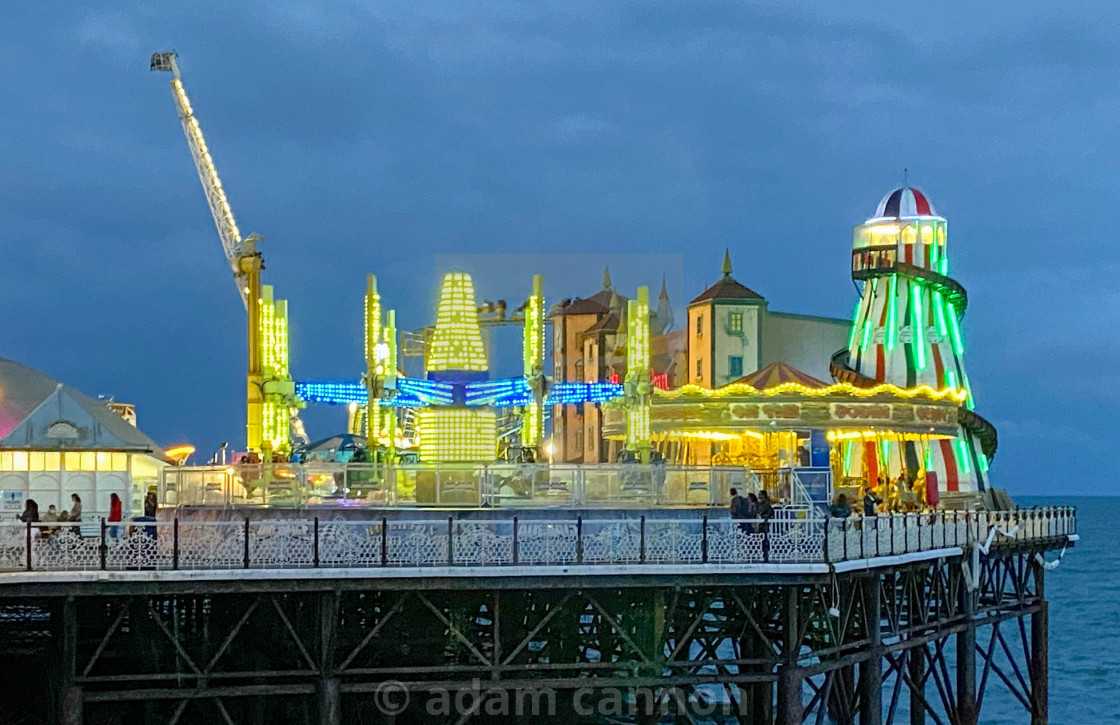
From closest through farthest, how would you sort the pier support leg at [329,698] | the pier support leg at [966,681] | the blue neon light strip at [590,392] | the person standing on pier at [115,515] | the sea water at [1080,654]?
1. the pier support leg at [329,698]
2. the person standing on pier at [115,515]
3. the pier support leg at [966,681]
4. the blue neon light strip at [590,392]
5. the sea water at [1080,654]

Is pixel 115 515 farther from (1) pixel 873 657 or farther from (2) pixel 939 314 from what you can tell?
(2) pixel 939 314

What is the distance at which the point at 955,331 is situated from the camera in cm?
6300

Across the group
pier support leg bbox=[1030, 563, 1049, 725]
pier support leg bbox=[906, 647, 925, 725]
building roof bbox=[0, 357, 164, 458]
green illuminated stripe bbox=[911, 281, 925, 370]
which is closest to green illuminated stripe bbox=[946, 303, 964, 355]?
green illuminated stripe bbox=[911, 281, 925, 370]

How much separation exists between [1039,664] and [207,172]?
168 feet

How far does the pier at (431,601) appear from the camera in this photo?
28.2 meters

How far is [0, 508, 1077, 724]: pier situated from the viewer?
92.4 ft

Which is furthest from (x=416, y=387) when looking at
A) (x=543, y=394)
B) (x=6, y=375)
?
A: (x=6, y=375)

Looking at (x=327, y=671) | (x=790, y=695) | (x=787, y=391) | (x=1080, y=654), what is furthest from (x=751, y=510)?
(x=1080, y=654)

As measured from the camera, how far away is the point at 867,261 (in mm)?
62656

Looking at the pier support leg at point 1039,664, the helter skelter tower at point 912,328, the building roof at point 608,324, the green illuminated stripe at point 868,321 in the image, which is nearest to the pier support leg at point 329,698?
the pier support leg at point 1039,664

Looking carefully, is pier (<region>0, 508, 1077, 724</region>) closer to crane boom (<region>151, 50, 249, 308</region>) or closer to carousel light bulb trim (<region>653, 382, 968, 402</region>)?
carousel light bulb trim (<region>653, 382, 968, 402</region>)

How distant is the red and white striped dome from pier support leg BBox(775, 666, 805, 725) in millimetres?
35085

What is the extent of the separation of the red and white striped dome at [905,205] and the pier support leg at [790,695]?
3509 centimetres

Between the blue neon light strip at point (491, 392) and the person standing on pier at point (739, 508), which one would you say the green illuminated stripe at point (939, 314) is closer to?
the blue neon light strip at point (491, 392)
